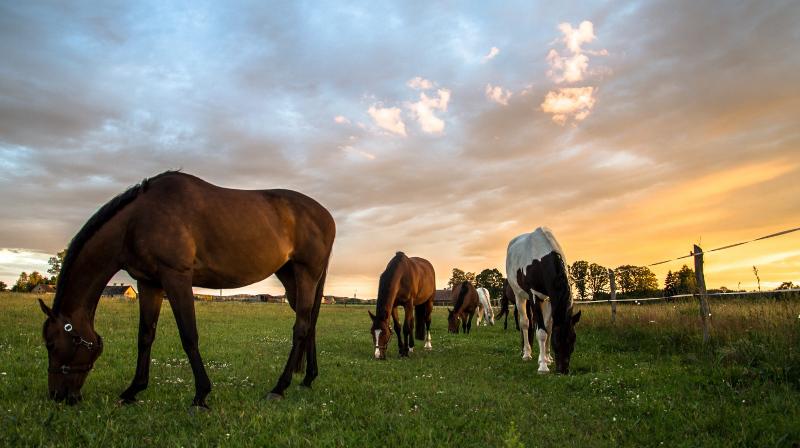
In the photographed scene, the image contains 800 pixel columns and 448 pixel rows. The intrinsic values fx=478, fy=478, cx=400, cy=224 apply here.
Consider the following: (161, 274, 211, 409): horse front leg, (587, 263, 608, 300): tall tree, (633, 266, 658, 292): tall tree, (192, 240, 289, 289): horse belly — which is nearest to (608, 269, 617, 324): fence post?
(587, 263, 608, 300): tall tree

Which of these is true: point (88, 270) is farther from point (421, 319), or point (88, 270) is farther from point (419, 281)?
point (421, 319)

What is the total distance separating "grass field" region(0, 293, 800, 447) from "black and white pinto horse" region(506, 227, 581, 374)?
0.59 meters

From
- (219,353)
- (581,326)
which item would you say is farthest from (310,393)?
(581,326)

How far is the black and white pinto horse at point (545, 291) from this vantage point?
27.9ft

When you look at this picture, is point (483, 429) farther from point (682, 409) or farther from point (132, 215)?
point (132, 215)

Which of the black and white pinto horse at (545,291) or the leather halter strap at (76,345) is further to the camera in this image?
the black and white pinto horse at (545,291)

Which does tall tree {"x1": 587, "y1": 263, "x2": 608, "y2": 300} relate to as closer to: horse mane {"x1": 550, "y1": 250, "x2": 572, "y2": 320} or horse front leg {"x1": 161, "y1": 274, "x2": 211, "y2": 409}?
horse mane {"x1": 550, "y1": 250, "x2": 572, "y2": 320}

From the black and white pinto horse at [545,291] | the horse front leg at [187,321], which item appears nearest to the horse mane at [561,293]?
the black and white pinto horse at [545,291]

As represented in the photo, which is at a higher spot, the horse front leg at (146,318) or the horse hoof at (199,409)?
the horse front leg at (146,318)

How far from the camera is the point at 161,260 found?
5.37 m

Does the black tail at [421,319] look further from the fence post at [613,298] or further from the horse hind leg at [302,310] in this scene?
the horse hind leg at [302,310]

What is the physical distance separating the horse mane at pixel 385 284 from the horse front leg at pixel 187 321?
251 inches

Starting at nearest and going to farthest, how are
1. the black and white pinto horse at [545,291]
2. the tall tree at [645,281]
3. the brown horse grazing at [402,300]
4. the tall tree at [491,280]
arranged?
the black and white pinto horse at [545,291] < the brown horse grazing at [402,300] < the tall tree at [645,281] < the tall tree at [491,280]

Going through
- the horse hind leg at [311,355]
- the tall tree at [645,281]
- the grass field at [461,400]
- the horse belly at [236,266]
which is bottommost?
the grass field at [461,400]
